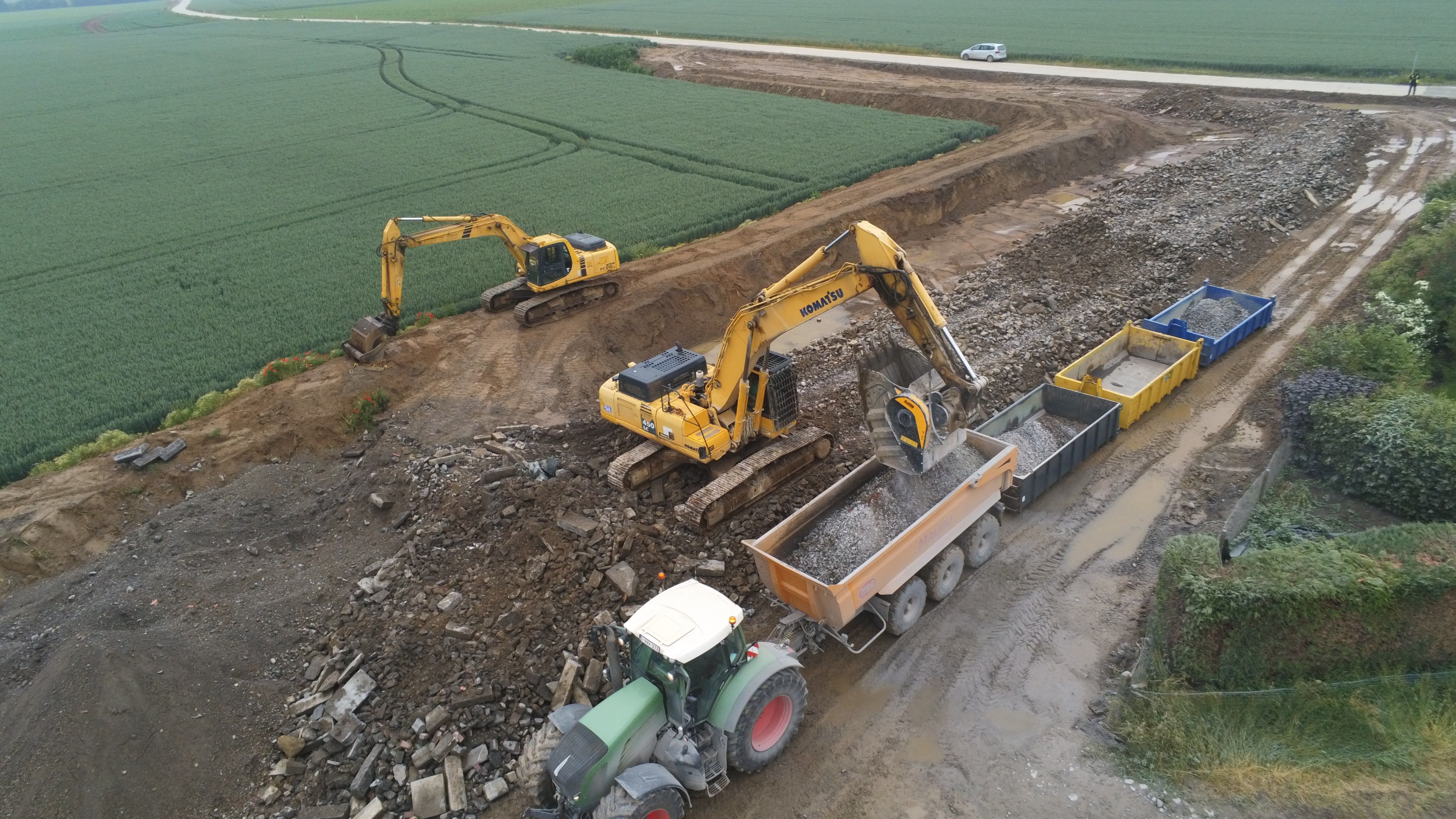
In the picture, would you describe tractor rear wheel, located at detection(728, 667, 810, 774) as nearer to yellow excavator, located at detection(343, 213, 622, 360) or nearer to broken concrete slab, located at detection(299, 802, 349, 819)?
broken concrete slab, located at detection(299, 802, 349, 819)

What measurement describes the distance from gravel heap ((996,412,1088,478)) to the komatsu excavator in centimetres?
76

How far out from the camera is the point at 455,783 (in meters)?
8.90

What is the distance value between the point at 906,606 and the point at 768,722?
2.58 metres

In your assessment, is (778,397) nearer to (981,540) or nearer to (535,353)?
(981,540)

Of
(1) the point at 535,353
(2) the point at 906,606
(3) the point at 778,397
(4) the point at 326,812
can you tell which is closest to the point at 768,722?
(2) the point at 906,606

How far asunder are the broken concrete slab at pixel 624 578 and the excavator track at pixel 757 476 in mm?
1359

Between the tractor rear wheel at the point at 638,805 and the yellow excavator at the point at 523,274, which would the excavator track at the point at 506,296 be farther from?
the tractor rear wheel at the point at 638,805

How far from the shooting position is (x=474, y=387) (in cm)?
1744

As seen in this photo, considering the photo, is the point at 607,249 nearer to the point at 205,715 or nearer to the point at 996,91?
the point at 205,715

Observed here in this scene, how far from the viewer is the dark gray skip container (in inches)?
501

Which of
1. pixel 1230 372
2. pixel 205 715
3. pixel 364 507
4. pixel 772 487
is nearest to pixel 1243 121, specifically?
pixel 1230 372

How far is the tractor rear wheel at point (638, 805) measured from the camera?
750cm

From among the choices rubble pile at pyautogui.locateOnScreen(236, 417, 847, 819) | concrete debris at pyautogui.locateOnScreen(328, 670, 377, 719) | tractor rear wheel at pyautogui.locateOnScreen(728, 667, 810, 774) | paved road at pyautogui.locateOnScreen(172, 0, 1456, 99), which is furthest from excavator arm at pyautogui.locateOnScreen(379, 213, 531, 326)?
paved road at pyautogui.locateOnScreen(172, 0, 1456, 99)

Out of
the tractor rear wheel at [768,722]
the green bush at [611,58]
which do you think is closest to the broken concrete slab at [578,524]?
the tractor rear wheel at [768,722]
